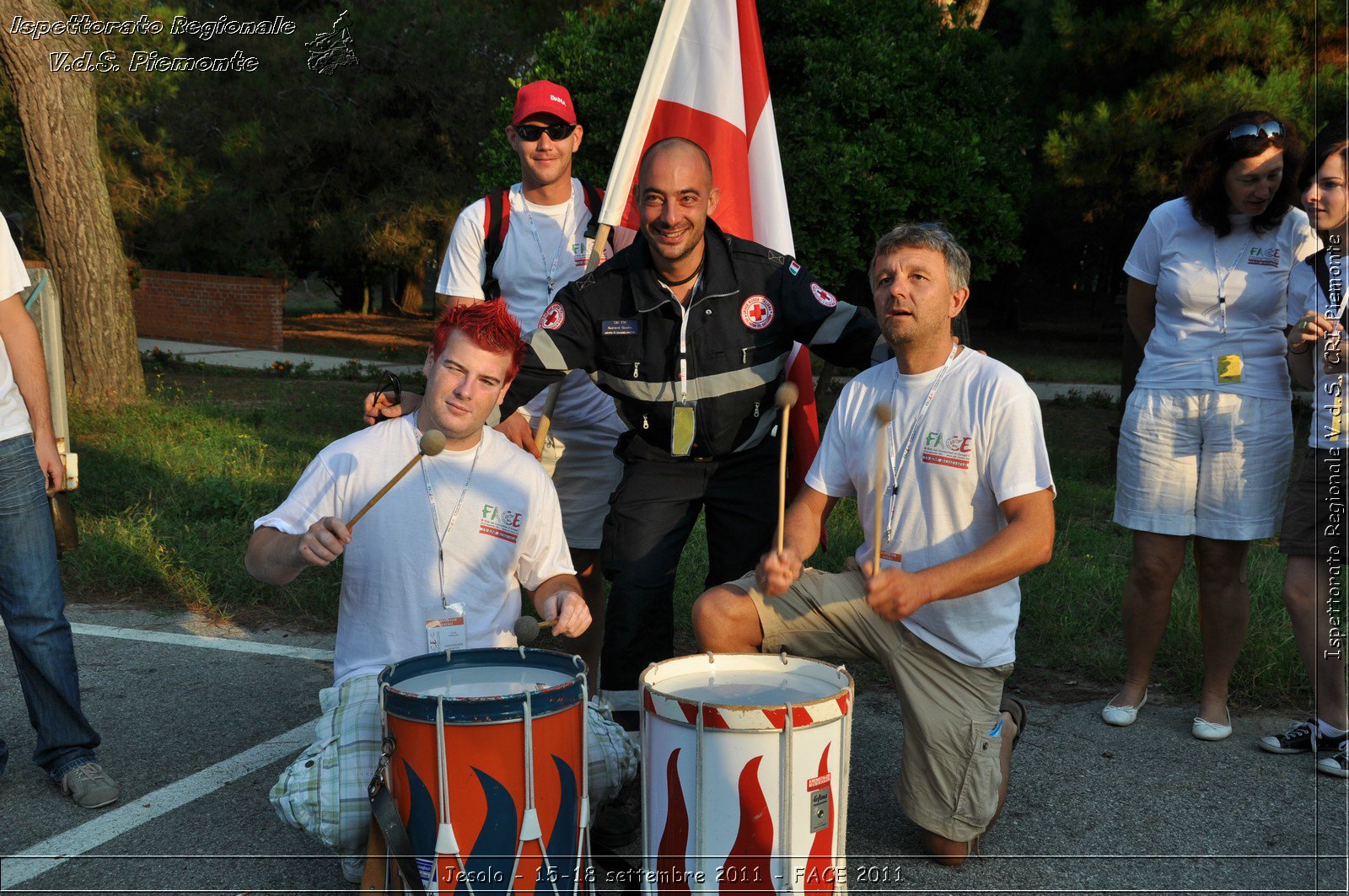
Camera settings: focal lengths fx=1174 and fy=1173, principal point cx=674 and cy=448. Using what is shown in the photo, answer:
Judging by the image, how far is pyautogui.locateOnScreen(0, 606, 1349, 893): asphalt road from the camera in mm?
3207

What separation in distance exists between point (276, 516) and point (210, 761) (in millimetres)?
1320

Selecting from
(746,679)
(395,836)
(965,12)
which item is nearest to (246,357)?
(965,12)

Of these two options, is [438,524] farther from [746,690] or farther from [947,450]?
[947,450]

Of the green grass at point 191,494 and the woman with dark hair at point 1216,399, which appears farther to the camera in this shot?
the green grass at point 191,494

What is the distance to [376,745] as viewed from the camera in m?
2.94

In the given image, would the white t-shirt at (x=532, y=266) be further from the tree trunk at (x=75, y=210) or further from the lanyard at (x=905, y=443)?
the tree trunk at (x=75, y=210)

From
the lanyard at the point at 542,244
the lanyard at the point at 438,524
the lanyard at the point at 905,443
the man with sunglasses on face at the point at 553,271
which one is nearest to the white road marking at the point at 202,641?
the man with sunglasses on face at the point at 553,271

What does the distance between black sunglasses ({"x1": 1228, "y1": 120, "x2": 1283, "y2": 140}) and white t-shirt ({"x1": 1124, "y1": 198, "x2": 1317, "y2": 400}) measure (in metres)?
0.28

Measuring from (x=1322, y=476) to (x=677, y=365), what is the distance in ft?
7.17

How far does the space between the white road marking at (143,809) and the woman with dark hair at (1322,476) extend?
3.41 meters

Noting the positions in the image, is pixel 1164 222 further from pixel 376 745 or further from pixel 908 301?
pixel 376 745

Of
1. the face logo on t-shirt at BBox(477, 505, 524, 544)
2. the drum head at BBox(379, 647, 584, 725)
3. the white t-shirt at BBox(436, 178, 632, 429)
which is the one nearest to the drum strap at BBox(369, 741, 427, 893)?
the drum head at BBox(379, 647, 584, 725)

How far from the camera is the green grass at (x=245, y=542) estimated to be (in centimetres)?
488

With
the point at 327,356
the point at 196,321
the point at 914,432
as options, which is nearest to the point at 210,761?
the point at 914,432
